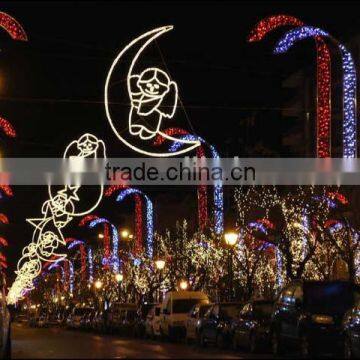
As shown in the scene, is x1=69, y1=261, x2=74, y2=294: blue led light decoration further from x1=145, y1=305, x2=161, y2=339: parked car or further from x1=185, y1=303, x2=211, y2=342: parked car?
x1=185, y1=303, x2=211, y2=342: parked car

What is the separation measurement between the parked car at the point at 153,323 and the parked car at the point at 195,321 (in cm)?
429

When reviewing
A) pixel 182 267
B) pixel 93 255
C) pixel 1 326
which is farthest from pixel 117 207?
pixel 1 326

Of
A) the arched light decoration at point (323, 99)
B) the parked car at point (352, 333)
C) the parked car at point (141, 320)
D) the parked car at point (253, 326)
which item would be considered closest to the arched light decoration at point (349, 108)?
the arched light decoration at point (323, 99)

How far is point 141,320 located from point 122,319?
6.37 m

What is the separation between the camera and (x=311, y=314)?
73.8ft

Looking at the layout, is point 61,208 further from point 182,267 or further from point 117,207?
point 117,207

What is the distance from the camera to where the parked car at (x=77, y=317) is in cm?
5931

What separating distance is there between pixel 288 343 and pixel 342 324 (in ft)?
7.81

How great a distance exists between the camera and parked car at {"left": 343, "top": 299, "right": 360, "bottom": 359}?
20.3 m

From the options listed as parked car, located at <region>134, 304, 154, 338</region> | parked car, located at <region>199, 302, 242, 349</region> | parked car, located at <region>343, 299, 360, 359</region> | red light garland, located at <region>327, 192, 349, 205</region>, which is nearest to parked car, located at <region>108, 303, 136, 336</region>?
parked car, located at <region>134, 304, 154, 338</region>

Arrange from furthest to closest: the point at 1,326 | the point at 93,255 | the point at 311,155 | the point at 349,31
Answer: the point at 93,255
the point at 311,155
the point at 349,31
the point at 1,326

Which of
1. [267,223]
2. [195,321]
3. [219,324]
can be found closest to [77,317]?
[267,223]

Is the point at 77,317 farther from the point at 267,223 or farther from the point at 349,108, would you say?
the point at 349,108

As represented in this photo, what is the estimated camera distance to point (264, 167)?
49031 millimetres
